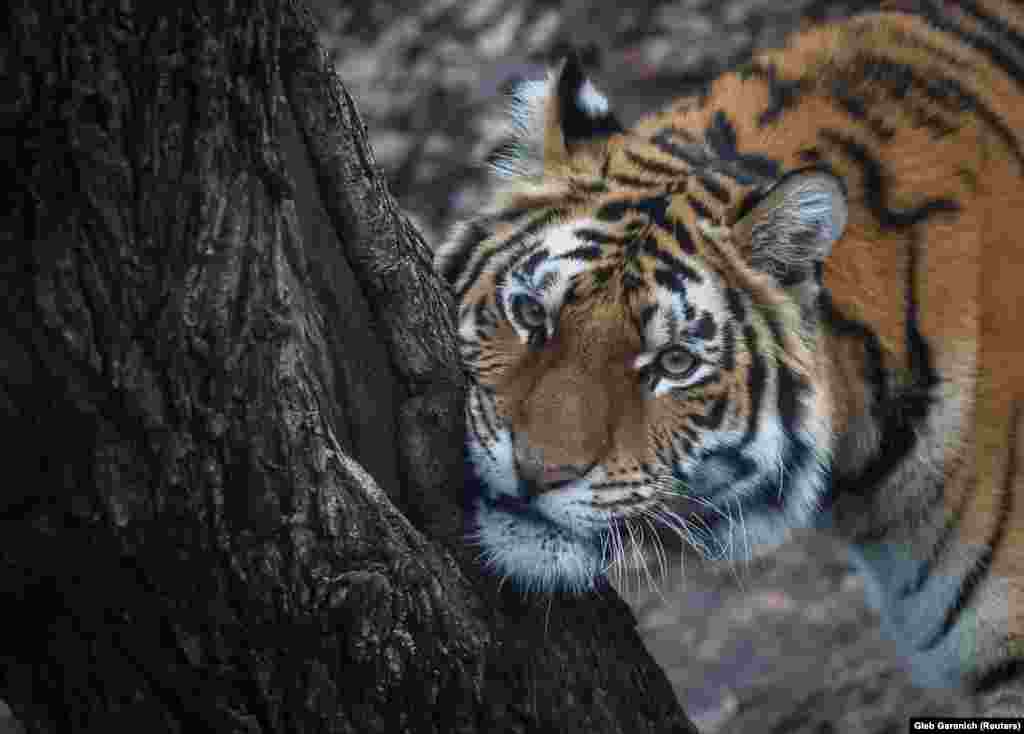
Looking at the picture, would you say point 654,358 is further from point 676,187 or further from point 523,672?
point 523,672

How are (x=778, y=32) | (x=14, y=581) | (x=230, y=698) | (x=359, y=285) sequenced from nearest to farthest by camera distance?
1. (x=14, y=581)
2. (x=230, y=698)
3. (x=359, y=285)
4. (x=778, y=32)

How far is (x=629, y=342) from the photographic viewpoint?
2127 mm

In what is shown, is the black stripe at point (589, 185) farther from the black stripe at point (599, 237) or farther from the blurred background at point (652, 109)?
the blurred background at point (652, 109)

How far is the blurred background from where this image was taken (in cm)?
397

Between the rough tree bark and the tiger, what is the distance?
150mm

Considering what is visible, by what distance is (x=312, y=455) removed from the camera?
5.73ft

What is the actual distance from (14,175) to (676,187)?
1.25m

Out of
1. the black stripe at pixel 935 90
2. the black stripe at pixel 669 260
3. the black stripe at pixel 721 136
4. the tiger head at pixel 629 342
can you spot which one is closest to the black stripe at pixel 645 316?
the tiger head at pixel 629 342

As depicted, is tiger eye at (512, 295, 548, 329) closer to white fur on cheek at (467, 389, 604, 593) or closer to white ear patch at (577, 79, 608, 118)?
white fur on cheek at (467, 389, 604, 593)

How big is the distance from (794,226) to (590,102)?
512 mm

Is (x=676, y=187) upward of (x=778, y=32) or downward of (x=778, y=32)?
downward

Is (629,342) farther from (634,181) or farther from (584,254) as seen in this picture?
(634,181)

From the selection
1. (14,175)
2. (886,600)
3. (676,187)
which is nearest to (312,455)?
(14,175)

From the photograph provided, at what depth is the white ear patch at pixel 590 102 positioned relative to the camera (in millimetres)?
2449
